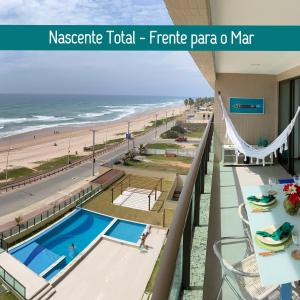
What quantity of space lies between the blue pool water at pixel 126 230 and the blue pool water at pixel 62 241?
491 mm

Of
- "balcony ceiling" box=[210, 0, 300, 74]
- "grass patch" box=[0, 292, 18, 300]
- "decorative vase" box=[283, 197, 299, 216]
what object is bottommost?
"grass patch" box=[0, 292, 18, 300]

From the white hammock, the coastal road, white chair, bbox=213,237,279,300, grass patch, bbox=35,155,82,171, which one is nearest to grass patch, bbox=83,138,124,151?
grass patch, bbox=35,155,82,171

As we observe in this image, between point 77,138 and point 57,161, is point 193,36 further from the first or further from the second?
point 77,138

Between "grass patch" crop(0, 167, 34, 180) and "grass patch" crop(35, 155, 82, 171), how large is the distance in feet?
2.03

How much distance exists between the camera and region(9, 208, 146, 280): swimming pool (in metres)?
7.54

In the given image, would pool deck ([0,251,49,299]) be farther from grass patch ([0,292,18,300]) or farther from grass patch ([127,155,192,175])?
grass patch ([127,155,192,175])

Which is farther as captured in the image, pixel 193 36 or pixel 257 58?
pixel 257 58

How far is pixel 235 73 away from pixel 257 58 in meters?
1.68

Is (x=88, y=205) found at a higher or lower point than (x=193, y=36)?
lower

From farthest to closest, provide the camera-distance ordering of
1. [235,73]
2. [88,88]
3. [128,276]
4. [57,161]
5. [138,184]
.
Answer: [88,88] → [57,161] → [138,184] → [128,276] → [235,73]

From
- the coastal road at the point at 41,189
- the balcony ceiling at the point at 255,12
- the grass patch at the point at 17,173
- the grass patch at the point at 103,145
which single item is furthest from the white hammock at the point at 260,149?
the grass patch at the point at 103,145

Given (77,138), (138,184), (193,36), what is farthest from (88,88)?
(193,36)

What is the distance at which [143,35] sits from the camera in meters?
3.69

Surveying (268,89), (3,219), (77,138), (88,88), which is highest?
(88,88)
